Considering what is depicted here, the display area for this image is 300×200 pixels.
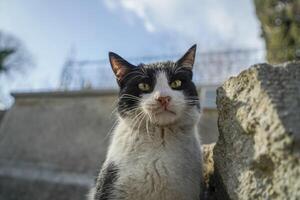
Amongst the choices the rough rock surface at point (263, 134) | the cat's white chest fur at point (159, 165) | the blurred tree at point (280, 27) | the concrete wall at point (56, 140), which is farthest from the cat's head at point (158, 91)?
the blurred tree at point (280, 27)

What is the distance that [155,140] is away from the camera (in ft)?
7.06

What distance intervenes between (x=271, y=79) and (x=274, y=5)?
9169 millimetres

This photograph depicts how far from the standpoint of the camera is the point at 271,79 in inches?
55.3

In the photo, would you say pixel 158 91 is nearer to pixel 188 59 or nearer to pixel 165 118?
pixel 165 118

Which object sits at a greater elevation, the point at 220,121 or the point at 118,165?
the point at 220,121

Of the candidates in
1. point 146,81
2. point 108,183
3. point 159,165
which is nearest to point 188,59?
point 146,81

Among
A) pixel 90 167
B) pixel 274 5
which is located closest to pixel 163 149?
pixel 90 167

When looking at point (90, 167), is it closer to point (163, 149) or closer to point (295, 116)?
point (163, 149)

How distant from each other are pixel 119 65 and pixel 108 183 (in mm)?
858

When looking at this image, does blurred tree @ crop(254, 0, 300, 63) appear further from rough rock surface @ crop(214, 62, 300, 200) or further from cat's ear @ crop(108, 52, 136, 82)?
rough rock surface @ crop(214, 62, 300, 200)

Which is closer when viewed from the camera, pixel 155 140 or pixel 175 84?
pixel 155 140

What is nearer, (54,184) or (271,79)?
(271,79)

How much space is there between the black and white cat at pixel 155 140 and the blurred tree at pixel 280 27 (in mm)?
6786

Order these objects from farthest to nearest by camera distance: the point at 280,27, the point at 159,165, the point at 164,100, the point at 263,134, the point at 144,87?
the point at 280,27 < the point at 144,87 < the point at 164,100 < the point at 159,165 < the point at 263,134
